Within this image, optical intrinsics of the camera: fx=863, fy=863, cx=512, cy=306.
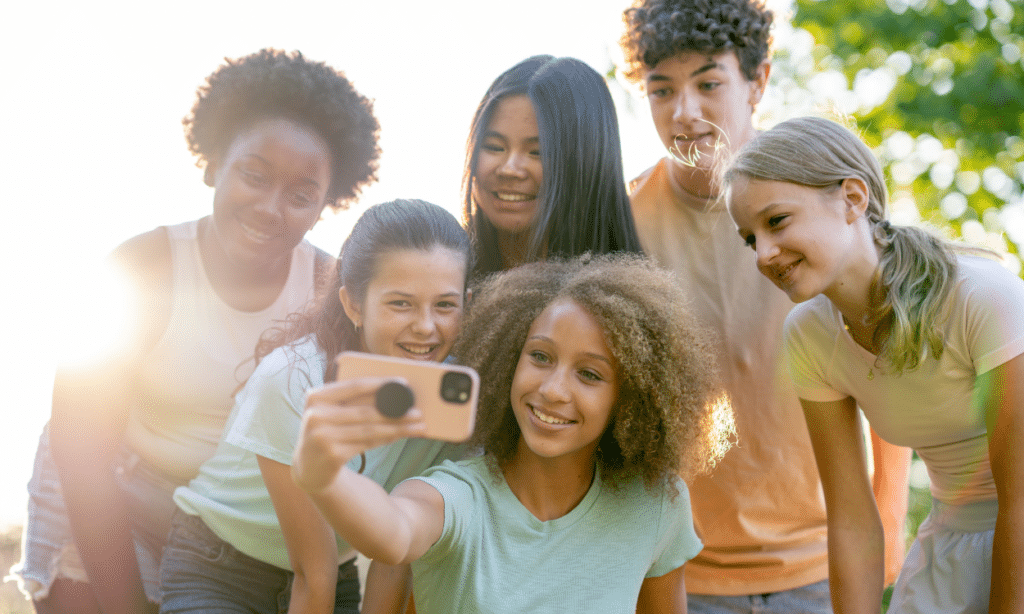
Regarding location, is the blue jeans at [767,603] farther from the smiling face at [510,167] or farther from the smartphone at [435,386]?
the smartphone at [435,386]

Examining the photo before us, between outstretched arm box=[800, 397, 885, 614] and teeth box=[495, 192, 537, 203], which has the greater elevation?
teeth box=[495, 192, 537, 203]

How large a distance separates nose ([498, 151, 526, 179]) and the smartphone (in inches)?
56.0

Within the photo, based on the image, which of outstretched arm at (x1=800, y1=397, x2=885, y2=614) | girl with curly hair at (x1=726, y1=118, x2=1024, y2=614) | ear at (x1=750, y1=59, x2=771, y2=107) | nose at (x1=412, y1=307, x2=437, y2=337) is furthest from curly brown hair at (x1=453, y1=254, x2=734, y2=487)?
ear at (x1=750, y1=59, x2=771, y2=107)

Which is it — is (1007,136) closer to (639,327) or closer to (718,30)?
(718,30)

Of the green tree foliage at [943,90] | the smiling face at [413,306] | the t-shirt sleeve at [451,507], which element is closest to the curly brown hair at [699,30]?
the smiling face at [413,306]

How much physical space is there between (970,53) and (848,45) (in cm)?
146

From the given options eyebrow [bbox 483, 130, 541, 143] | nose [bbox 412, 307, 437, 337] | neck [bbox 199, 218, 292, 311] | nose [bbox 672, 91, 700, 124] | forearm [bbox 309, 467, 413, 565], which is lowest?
forearm [bbox 309, 467, 413, 565]

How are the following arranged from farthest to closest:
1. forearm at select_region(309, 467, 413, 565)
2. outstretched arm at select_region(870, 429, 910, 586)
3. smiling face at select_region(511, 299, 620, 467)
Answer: outstretched arm at select_region(870, 429, 910, 586) < smiling face at select_region(511, 299, 620, 467) < forearm at select_region(309, 467, 413, 565)

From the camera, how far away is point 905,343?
2.51 m

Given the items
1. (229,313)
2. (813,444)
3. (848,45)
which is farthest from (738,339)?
(848,45)

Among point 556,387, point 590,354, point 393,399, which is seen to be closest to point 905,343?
point 590,354

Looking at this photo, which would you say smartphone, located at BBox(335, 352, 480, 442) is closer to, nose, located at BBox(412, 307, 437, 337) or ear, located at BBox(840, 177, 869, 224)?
nose, located at BBox(412, 307, 437, 337)

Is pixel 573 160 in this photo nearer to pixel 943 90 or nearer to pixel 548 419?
pixel 548 419

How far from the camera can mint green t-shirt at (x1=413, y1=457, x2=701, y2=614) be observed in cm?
235
